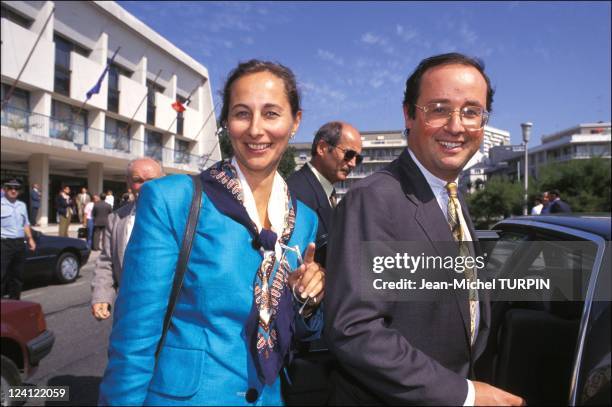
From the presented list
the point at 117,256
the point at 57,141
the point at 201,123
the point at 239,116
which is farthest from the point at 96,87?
the point at 239,116

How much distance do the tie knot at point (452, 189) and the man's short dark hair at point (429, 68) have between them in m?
0.29

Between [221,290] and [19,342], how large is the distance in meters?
2.96

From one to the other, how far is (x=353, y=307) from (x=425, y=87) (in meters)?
0.82

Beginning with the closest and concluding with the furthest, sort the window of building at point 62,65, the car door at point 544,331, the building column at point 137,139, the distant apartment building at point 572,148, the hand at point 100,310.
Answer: the car door at point 544,331, the hand at point 100,310, the window of building at point 62,65, the building column at point 137,139, the distant apartment building at point 572,148

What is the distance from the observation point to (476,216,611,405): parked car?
1426 mm

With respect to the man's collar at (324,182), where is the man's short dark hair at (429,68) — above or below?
above

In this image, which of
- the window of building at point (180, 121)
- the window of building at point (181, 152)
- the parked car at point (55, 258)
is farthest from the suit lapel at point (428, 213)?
the window of building at point (180, 121)

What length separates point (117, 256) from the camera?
330 centimetres

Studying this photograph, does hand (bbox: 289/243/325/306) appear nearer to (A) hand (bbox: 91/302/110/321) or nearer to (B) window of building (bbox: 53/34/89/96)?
(A) hand (bbox: 91/302/110/321)

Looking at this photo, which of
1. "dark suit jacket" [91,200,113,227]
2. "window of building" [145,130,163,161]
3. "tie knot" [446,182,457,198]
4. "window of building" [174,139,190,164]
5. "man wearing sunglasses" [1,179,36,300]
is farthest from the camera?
"window of building" [174,139,190,164]

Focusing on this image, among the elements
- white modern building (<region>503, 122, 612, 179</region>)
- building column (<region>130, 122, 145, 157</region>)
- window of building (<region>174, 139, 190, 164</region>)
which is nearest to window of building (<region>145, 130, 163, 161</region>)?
building column (<region>130, 122, 145, 157</region>)

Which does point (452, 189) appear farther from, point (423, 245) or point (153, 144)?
point (153, 144)

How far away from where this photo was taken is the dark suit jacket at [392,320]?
109 centimetres

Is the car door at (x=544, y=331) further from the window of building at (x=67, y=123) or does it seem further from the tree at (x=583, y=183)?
the tree at (x=583, y=183)
